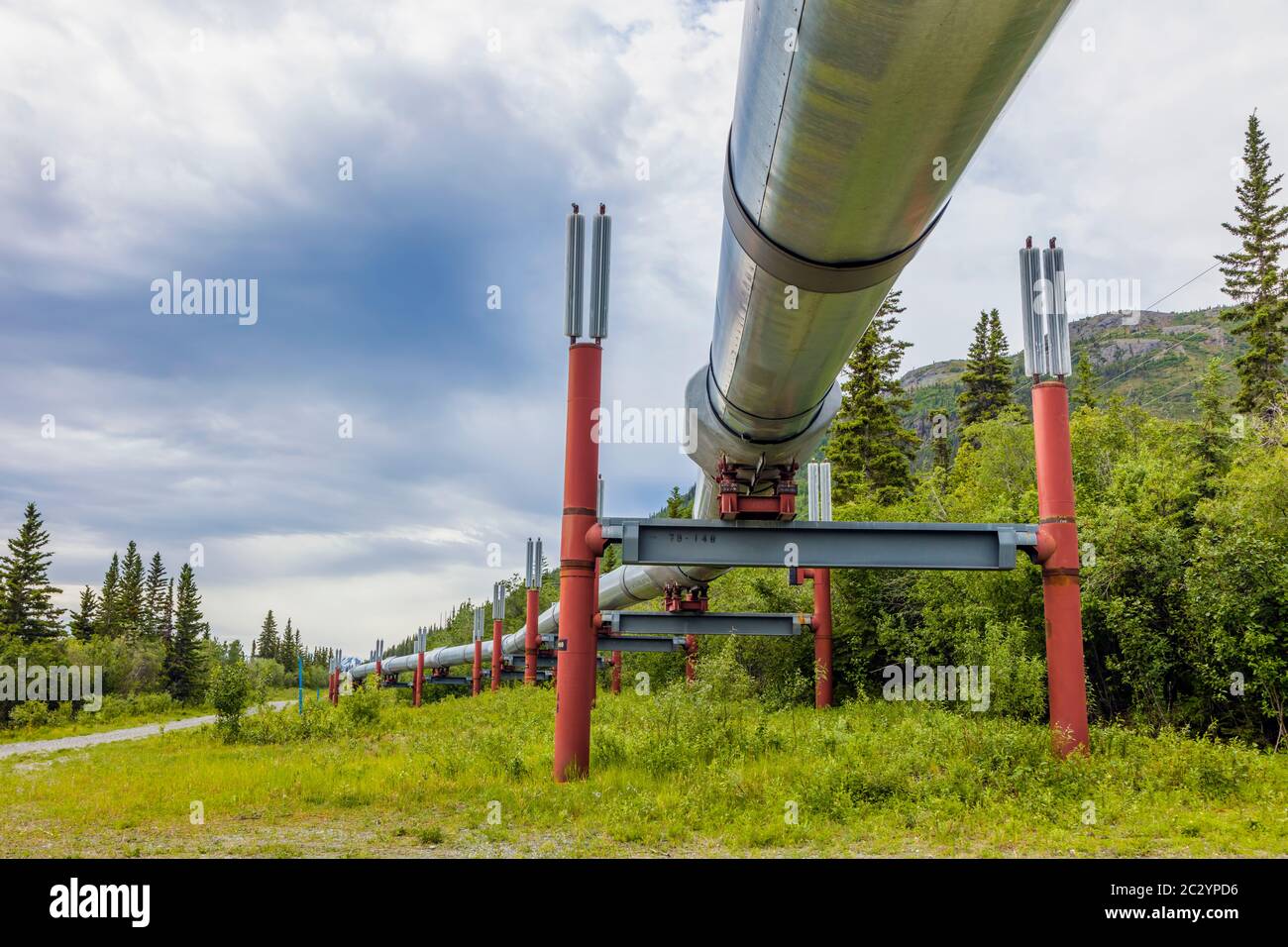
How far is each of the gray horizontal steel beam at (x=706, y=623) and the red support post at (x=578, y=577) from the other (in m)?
7.43

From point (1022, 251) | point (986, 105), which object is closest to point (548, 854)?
point (986, 105)

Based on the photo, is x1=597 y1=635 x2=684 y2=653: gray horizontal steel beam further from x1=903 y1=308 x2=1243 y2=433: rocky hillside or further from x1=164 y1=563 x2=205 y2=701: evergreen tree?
x1=903 y1=308 x2=1243 y2=433: rocky hillside

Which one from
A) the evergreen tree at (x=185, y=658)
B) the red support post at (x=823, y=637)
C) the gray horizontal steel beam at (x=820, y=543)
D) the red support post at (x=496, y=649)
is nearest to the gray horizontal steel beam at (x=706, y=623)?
the red support post at (x=823, y=637)

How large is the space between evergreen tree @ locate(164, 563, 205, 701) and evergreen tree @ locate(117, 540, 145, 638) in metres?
3.21

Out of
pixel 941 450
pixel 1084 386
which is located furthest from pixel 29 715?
pixel 1084 386

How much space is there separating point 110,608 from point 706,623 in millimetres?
70198

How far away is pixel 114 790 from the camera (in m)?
12.5

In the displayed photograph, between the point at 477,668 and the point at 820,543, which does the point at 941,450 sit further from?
the point at 820,543

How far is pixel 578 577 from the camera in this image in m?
10.8

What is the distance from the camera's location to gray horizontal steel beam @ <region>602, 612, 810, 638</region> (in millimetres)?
18531

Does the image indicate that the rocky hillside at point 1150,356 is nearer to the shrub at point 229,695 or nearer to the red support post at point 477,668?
the red support post at point 477,668

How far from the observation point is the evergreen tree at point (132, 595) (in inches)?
2702
